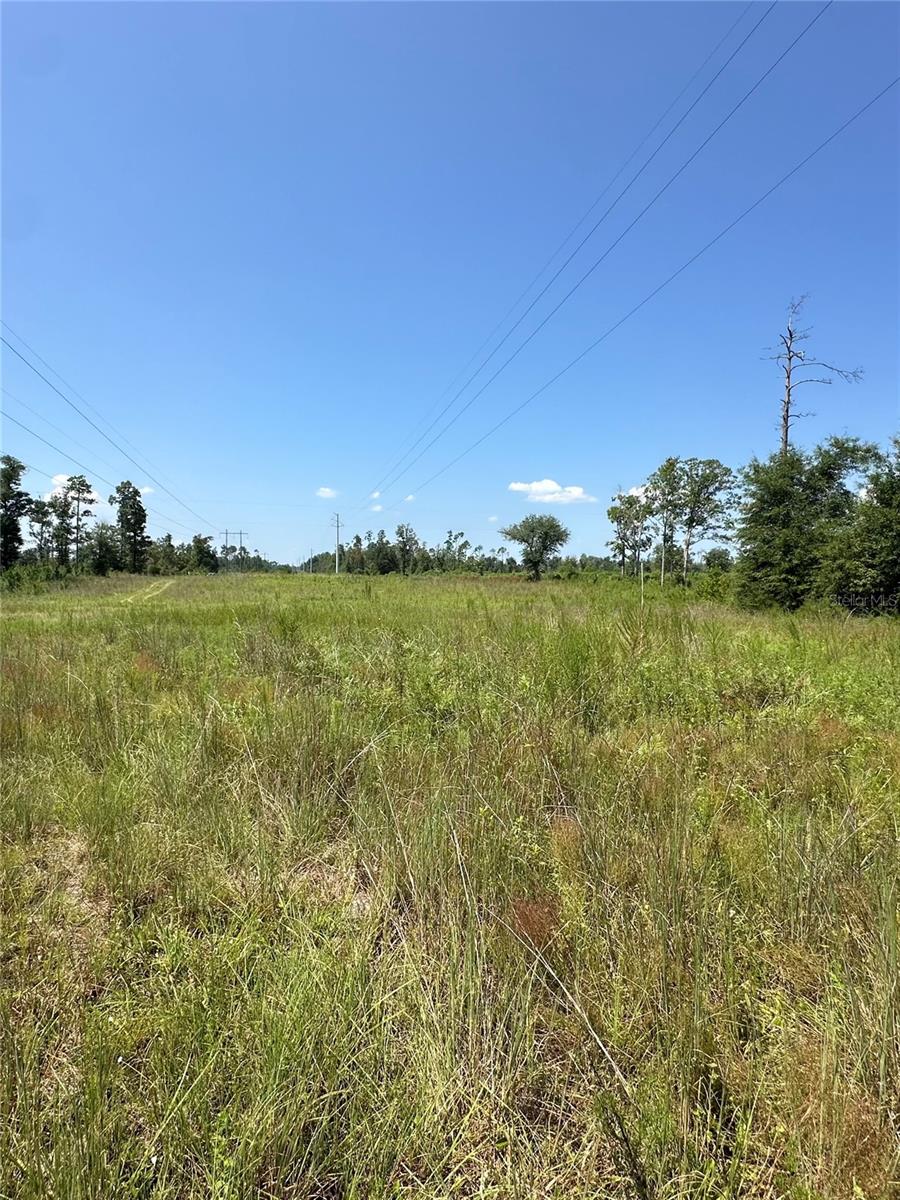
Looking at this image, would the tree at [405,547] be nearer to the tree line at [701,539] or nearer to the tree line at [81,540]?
the tree line at [701,539]

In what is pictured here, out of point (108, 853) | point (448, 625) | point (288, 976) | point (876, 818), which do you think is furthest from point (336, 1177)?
point (448, 625)

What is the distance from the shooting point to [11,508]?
51.4 meters

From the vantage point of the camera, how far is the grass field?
1159 millimetres

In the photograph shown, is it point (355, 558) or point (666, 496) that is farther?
point (355, 558)

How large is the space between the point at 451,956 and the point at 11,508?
66717 millimetres

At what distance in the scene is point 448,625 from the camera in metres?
6.87

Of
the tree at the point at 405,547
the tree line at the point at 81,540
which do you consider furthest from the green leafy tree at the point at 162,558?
the tree at the point at 405,547

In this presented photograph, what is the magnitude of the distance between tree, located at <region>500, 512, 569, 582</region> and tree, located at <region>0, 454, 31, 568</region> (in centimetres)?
4802

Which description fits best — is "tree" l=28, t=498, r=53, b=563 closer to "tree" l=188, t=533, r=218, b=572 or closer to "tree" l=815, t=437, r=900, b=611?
"tree" l=188, t=533, r=218, b=572

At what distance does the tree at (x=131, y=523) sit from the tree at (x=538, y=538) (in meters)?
48.0

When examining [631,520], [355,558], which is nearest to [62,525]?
[355,558]

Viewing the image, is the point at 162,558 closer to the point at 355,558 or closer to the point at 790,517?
the point at 355,558

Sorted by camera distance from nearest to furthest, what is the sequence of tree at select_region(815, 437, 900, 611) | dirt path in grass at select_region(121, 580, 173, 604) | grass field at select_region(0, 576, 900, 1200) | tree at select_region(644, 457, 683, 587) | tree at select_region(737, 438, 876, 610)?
1. grass field at select_region(0, 576, 900, 1200)
2. tree at select_region(815, 437, 900, 611)
3. tree at select_region(737, 438, 876, 610)
4. dirt path in grass at select_region(121, 580, 173, 604)
5. tree at select_region(644, 457, 683, 587)

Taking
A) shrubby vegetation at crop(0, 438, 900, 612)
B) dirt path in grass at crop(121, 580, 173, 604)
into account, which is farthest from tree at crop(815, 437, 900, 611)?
dirt path in grass at crop(121, 580, 173, 604)
